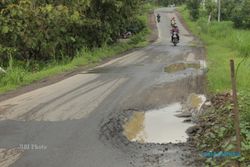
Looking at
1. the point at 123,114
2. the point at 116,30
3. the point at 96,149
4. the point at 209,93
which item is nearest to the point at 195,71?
the point at 209,93

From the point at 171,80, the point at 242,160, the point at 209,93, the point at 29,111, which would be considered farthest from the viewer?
the point at 171,80

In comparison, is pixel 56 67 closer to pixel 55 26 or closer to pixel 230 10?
pixel 55 26

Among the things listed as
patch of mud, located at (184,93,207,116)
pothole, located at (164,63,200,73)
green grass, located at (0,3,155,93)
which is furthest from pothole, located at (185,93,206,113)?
green grass, located at (0,3,155,93)

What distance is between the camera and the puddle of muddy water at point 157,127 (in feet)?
28.1

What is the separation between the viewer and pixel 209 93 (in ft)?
40.0

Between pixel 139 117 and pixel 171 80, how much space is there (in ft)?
16.3

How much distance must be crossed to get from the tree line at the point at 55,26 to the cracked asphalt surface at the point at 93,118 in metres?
5.66

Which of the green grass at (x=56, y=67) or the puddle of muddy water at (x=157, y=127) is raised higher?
the puddle of muddy water at (x=157, y=127)

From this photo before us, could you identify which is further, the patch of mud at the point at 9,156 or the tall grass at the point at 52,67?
the tall grass at the point at 52,67

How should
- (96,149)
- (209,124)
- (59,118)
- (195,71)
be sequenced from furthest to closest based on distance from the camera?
(195,71), (59,118), (209,124), (96,149)

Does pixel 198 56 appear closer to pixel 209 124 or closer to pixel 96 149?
pixel 209 124

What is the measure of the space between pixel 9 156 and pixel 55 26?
16.8m

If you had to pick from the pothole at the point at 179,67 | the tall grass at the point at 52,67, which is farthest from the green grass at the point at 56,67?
the pothole at the point at 179,67

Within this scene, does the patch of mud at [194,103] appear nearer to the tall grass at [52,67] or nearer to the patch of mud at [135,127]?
the patch of mud at [135,127]
